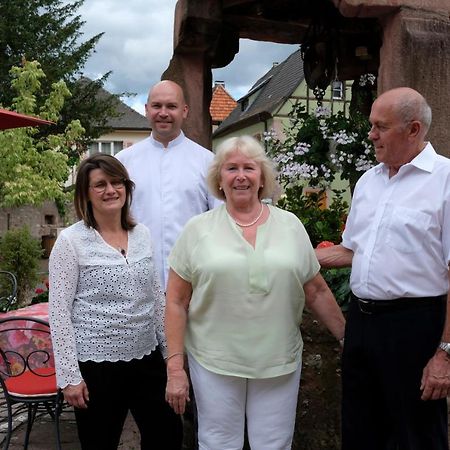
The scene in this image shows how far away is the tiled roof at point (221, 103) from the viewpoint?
34091 millimetres

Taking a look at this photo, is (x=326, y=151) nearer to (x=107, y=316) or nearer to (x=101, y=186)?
(x=101, y=186)

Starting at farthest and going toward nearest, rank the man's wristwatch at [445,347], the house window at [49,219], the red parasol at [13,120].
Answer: the house window at [49,219]
the red parasol at [13,120]
the man's wristwatch at [445,347]

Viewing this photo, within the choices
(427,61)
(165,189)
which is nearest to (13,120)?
(165,189)

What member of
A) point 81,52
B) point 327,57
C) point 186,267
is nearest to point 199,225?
point 186,267

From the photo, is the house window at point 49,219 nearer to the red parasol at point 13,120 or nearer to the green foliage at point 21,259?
the green foliage at point 21,259

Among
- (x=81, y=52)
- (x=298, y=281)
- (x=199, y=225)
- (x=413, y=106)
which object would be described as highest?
(x=81, y=52)

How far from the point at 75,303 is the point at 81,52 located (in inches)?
936

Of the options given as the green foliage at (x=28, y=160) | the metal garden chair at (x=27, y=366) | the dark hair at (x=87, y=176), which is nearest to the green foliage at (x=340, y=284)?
the dark hair at (x=87, y=176)

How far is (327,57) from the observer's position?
5.04 m

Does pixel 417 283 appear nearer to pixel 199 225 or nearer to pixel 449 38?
pixel 199 225

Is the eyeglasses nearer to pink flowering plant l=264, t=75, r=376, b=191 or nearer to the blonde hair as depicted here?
the blonde hair

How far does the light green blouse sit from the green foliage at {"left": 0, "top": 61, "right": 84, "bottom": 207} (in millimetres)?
12562

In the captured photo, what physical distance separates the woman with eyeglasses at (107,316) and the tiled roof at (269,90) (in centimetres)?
2003

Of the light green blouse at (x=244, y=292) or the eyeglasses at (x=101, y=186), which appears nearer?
the light green blouse at (x=244, y=292)
